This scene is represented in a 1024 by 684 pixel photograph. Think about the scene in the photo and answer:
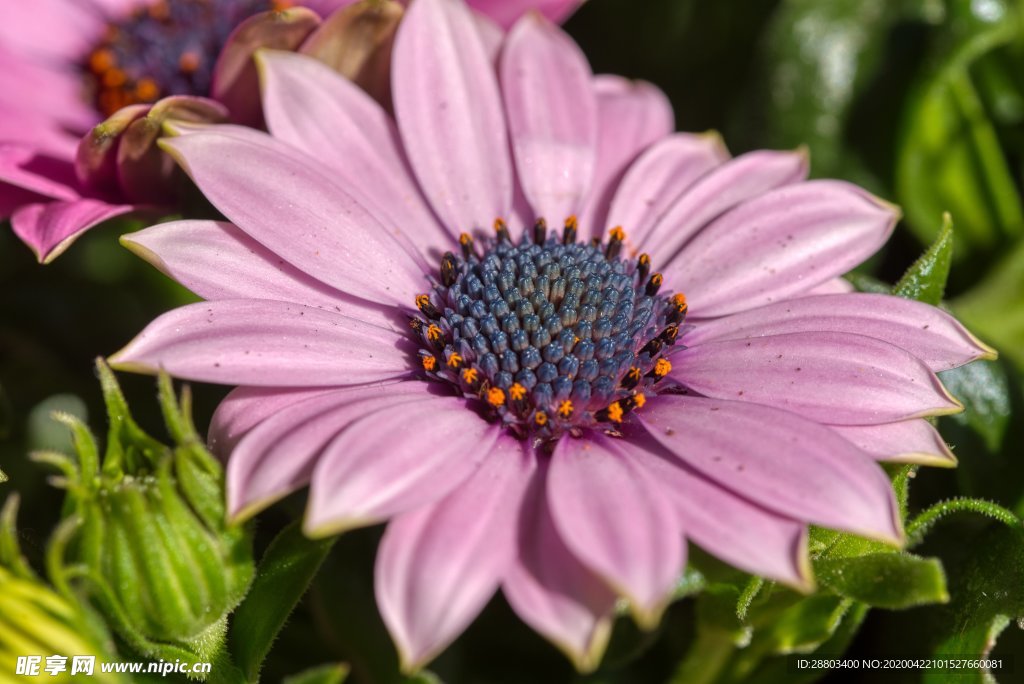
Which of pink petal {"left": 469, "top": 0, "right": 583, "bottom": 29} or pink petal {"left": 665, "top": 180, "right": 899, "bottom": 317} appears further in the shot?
pink petal {"left": 469, "top": 0, "right": 583, "bottom": 29}

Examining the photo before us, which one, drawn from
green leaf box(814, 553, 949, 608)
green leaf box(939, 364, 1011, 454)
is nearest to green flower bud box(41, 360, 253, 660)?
green leaf box(814, 553, 949, 608)

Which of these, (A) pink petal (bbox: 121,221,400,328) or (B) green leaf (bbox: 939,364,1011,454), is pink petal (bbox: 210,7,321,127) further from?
(B) green leaf (bbox: 939,364,1011,454)

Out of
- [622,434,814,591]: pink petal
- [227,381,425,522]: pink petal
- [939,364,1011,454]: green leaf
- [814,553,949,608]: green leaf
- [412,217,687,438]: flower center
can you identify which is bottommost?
[939,364,1011,454]: green leaf

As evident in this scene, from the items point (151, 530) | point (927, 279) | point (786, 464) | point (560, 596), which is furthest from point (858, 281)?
point (151, 530)

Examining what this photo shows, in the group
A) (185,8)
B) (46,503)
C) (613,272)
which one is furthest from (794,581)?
(185,8)

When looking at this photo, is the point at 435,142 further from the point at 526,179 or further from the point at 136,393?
the point at 136,393

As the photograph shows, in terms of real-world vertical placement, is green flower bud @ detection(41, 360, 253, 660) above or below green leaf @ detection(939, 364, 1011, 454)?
above
